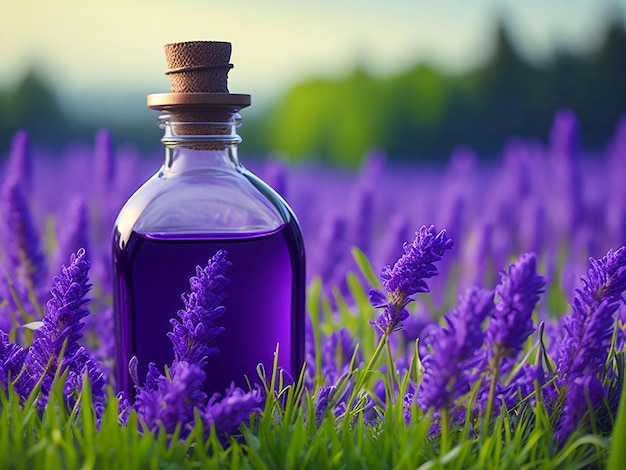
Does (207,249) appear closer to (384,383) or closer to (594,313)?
(384,383)

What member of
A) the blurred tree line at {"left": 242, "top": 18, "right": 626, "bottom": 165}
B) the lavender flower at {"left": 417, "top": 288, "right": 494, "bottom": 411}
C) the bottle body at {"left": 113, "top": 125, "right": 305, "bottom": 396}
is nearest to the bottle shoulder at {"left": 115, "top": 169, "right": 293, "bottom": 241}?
the bottle body at {"left": 113, "top": 125, "right": 305, "bottom": 396}

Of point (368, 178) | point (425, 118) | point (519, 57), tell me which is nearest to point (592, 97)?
point (519, 57)

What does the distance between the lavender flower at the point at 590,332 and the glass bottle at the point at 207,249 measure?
0.40 meters

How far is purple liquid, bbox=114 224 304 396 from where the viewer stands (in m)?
1.16

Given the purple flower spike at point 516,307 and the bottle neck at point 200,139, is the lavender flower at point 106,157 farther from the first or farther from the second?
the purple flower spike at point 516,307

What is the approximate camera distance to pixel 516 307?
2.98 ft

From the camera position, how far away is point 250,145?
28.3ft

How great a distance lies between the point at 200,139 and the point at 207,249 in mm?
166

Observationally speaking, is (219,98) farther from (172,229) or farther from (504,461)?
(504,461)

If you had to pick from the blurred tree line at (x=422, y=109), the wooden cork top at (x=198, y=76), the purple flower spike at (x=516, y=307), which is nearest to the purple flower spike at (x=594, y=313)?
the purple flower spike at (x=516, y=307)

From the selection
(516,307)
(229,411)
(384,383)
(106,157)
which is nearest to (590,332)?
(516,307)

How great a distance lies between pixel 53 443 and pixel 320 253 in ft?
4.41

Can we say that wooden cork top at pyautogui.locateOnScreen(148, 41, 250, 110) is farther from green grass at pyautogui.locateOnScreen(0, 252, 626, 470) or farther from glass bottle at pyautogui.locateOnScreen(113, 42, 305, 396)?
green grass at pyautogui.locateOnScreen(0, 252, 626, 470)

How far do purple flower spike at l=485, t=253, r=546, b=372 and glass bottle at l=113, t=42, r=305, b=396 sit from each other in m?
0.38
